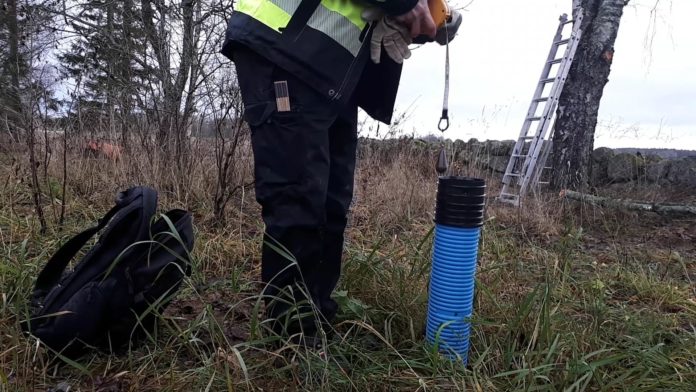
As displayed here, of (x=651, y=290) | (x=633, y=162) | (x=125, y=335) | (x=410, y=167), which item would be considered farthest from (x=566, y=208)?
(x=125, y=335)

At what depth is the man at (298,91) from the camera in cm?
141

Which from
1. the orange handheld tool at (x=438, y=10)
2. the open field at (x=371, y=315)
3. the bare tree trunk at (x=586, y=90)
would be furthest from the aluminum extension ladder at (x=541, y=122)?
the orange handheld tool at (x=438, y=10)

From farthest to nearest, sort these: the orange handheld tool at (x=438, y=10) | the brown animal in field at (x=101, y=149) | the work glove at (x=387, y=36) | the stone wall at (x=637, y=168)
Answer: the stone wall at (x=637, y=168) → the brown animal in field at (x=101, y=149) → the orange handheld tool at (x=438, y=10) → the work glove at (x=387, y=36)

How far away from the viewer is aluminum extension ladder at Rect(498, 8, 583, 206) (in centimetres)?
619

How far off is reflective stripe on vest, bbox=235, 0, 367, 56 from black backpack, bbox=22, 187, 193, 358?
0.72m

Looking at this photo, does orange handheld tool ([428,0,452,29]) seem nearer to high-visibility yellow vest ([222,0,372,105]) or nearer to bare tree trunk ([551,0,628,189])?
high-visibility yellow vest ([222,0,372,105])

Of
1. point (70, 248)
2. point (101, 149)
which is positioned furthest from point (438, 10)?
point (101, 149)

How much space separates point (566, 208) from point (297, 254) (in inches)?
158

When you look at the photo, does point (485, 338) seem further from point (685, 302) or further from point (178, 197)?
point (178, 197)

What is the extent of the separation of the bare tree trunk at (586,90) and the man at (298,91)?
17.3 ft

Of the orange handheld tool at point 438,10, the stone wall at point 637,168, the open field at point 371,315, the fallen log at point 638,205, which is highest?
the orange handheld tool at point 438,10

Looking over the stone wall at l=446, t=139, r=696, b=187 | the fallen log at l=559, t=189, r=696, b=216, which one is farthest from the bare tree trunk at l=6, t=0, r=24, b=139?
the fallen log at l=559, t=189, r=696, b=216

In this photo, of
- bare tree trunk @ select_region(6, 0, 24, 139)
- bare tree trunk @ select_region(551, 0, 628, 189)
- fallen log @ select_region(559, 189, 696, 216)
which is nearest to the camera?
bare tree trunk @ select_region(6, 0, 24, 139)

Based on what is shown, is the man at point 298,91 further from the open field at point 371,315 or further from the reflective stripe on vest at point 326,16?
the open field at point 371,315
